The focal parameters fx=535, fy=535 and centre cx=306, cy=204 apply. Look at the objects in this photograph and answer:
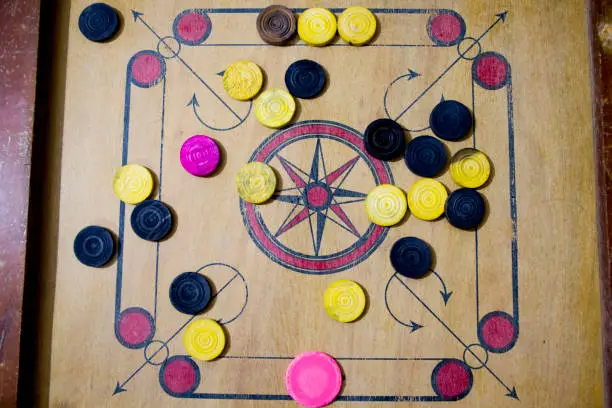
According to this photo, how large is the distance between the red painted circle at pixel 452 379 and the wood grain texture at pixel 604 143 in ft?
1.61

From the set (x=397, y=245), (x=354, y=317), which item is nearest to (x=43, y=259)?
(x=354, y=317)

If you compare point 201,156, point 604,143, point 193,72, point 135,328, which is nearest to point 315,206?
point 201,156

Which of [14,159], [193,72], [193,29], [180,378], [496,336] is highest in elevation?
[193,29]

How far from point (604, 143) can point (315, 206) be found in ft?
3.50

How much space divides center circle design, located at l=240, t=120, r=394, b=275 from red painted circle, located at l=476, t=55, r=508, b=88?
496mm

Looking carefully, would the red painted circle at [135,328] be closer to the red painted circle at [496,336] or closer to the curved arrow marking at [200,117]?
the curved arrow marking at [200,117]

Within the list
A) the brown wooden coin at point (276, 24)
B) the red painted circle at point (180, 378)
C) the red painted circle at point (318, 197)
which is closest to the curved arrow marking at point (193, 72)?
the brown wooden coin at point (276, 24)

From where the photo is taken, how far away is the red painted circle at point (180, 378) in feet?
6.30

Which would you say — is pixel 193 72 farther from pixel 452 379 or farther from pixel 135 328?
pixel 452 379

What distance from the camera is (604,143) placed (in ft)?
6.34

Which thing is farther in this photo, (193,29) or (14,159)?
(193,29)

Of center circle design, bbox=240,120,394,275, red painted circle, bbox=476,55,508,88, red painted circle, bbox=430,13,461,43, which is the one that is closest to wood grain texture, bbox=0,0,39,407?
center circle design, bbox=240,120,394,275

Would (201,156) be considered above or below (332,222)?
above

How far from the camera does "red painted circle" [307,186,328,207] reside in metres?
1.98
